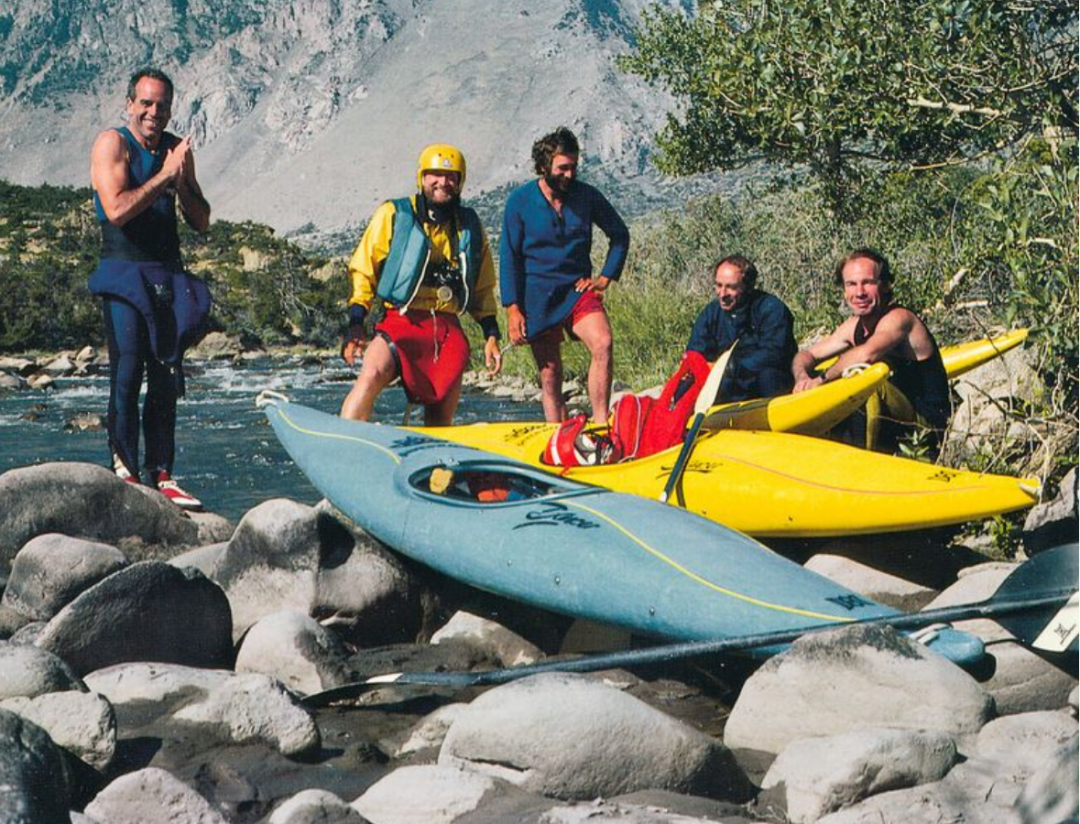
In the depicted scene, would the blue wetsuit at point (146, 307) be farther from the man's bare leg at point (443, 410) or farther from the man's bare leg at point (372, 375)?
the man's bare leg at point (443, 410)

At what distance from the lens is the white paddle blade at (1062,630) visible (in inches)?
142

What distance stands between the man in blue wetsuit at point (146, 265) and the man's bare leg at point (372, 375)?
0.69m

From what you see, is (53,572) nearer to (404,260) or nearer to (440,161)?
(404,260)

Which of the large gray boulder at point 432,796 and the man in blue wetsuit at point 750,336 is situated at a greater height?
the man in blue wetsuit at point 750,336

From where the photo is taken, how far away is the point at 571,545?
4516mm

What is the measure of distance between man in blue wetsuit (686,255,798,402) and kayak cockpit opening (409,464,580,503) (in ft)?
3.93

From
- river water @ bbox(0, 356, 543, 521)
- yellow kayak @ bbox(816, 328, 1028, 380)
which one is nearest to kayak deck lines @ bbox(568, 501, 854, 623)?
yellow kayak @ bbox(816, 328, 1028, 380)

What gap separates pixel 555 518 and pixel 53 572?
1.81 metres

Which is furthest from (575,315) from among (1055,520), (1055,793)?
(1055,793)

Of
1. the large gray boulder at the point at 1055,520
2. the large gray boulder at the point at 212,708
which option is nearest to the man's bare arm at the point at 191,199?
the large gray boulder at the point at 212,708

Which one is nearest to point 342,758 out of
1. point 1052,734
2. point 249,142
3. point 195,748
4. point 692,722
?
point 195,748

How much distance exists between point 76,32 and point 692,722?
673ft

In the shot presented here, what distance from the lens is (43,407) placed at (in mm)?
15188

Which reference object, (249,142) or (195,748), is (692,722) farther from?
(249,142)
